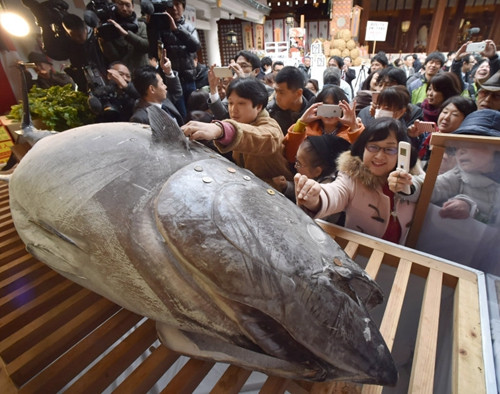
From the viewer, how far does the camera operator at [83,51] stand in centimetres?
288

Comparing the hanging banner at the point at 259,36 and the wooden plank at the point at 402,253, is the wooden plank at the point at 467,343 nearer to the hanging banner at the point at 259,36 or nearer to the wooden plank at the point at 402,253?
the wooden plank at the point at 402,253

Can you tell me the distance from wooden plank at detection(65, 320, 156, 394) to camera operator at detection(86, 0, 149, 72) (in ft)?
10.4

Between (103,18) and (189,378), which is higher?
(103,18)

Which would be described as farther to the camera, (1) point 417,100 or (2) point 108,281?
(1) point 417,100

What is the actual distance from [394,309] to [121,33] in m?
3.62

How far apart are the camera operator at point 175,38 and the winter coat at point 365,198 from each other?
2.50 metres

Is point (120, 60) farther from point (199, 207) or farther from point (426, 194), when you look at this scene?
point (426, 194)

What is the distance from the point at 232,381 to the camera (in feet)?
2.79

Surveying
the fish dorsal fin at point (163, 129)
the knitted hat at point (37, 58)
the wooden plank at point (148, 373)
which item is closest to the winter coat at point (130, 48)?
the knitted hat at point (37, 58)

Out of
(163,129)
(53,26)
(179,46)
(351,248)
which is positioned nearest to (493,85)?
(351,248)

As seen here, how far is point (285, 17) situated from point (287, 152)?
15.5 m

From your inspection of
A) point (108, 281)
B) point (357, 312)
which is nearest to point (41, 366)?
point (108, 281)

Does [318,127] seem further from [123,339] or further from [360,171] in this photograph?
[123,339]

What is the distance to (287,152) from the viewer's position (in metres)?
2.20
